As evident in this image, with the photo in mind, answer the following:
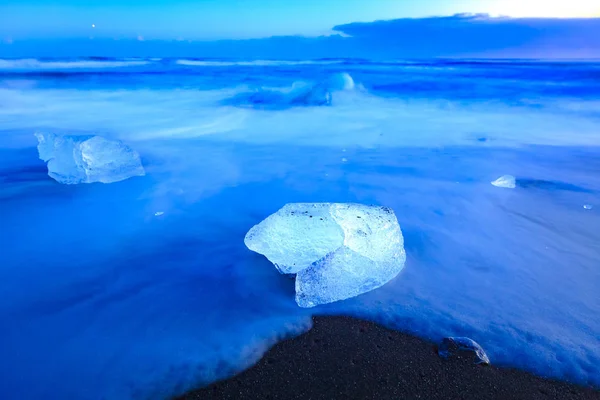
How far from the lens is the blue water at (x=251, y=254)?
2.11 metres

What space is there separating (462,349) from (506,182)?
322cm

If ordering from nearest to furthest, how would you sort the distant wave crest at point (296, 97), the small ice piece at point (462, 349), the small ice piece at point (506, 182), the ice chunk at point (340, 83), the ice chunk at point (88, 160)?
the small ice piece at point (462, 349) < the ice chunk at point (88, 160) < the small ice piece at point (506, 182) < the distant wave crest at point (296, 97) < the ice chunk at point (340, 83)

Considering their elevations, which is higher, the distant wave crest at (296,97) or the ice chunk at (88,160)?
the ice chunk at (88,160)

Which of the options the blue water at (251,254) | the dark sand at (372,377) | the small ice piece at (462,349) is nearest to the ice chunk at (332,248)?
the blue water at (251,254)

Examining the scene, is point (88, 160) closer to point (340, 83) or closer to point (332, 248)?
point (332, 248)

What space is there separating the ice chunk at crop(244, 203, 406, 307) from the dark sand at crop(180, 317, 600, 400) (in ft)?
1.25

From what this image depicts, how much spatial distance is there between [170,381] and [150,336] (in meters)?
0.36

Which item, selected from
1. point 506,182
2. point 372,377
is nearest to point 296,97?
point 506,182

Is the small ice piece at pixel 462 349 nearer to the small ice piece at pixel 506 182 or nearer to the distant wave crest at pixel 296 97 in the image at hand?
the small ice piece at pixel 506 182

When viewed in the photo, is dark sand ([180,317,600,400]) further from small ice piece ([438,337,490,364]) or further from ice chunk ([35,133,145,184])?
ice chunk ([35,133,145,184])

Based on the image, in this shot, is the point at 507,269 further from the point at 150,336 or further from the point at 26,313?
the point at 26,313

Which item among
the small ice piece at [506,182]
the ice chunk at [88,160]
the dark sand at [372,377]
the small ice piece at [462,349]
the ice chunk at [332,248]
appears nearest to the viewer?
the dark sand at [372,377]

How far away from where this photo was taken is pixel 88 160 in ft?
14.4

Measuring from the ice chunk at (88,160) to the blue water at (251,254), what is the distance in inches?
6.6
